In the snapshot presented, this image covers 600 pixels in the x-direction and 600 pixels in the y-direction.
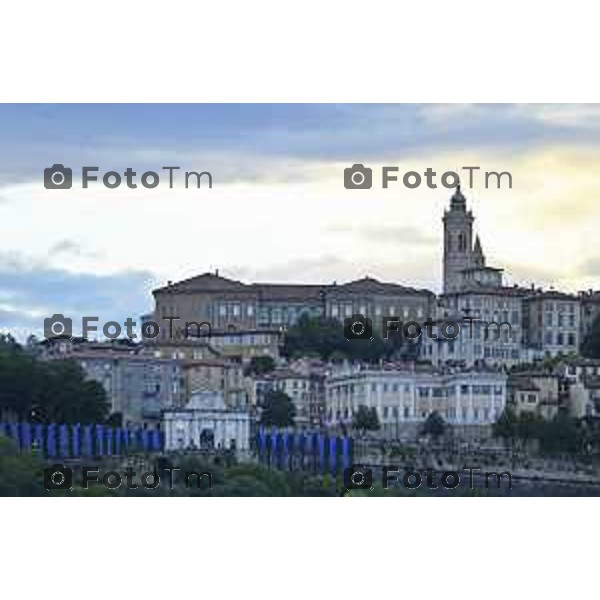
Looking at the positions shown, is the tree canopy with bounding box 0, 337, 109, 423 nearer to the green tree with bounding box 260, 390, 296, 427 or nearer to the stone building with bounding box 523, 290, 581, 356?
the green tree with bounding box 260, 390, 296, 427

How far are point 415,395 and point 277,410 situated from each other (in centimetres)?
75

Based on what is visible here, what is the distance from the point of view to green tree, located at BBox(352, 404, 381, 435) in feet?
37.7

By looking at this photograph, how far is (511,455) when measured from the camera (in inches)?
444

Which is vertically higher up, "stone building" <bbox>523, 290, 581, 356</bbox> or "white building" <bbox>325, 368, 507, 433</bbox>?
"stone building" <bbox>523, 290, 581, 356</bbox>

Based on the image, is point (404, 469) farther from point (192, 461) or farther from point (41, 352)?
point (41, 352)

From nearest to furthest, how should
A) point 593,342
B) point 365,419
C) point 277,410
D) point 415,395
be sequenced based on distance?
point 277,410 < point 365,419 < point 415,395 < point 593,342

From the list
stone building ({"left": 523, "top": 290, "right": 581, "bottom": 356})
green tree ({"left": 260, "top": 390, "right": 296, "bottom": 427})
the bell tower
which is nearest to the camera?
the bell tower

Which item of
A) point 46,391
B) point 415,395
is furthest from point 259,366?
point 46,391

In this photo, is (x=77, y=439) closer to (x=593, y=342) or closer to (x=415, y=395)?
(x=415, y=395)

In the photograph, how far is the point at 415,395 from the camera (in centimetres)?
1182

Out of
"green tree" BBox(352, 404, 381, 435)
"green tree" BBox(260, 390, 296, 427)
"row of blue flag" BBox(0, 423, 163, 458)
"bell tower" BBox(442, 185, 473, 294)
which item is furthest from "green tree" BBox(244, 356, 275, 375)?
"bell tower" BBox(442, 185, 473, 294)

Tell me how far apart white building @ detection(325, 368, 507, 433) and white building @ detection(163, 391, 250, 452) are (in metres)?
0.42

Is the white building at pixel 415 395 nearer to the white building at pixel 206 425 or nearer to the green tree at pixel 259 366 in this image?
the green tree at pixel 259 366

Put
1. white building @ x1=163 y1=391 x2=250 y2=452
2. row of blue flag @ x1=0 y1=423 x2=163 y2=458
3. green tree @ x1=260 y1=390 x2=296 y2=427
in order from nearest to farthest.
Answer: row of blue flag @ x1=0 y1=423 x2=163 y2=458 < white building @ x1=163 y1=391 x2=250 y2=452 < green tree @ x1=260 y1=390 x2=296 y2=427
